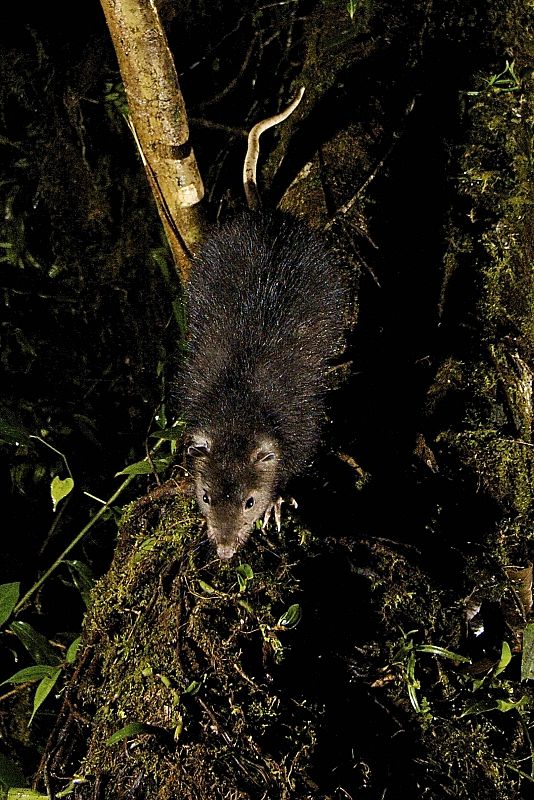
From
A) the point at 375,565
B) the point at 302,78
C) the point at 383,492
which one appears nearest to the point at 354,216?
the point at 302,78

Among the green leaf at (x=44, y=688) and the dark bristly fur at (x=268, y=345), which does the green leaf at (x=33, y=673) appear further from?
the dark bristly fur at (x=268, y=345)

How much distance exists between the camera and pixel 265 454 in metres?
3.05

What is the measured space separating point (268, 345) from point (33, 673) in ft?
5.45

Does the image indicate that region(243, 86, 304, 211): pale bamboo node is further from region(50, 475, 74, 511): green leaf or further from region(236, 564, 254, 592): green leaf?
region(236, 564, 254, 592): green leaf

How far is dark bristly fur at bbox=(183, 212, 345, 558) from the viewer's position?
3113 millimetres

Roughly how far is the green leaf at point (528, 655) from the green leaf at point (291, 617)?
2.87 ft

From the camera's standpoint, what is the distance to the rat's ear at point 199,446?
2.97m

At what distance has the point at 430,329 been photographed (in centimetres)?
309

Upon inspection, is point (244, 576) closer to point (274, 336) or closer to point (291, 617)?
point (291, 617)

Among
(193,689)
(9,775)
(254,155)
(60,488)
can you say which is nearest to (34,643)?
(9,775)

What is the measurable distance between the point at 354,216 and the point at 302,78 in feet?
3.01

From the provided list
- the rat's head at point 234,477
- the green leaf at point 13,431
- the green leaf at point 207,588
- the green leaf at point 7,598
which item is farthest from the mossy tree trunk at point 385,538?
the green leaf at point 13,431

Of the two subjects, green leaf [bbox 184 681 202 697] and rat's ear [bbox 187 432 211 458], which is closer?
green leaf [bbox 184 681 202 697]

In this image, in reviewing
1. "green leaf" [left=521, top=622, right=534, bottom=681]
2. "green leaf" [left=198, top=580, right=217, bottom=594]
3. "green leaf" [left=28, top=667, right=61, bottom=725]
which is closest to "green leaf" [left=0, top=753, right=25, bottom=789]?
"green leaf" [left=28, top=667, right=61, bottom=725]
